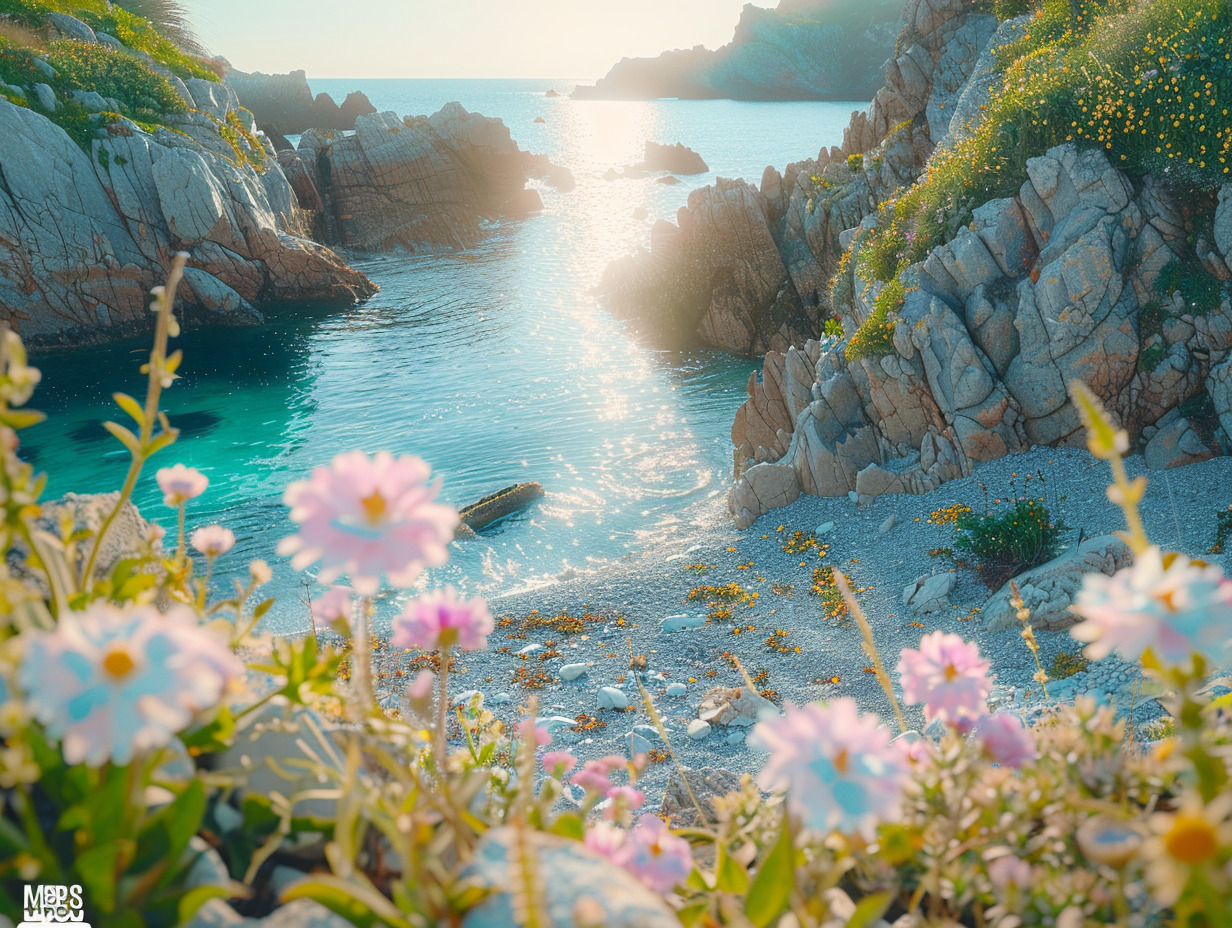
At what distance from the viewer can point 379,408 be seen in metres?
23.9

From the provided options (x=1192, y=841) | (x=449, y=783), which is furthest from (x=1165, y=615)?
(x=449, y=783)

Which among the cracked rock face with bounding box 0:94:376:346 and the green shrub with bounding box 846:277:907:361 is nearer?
the green shrub with bounding box 846:277:907:361

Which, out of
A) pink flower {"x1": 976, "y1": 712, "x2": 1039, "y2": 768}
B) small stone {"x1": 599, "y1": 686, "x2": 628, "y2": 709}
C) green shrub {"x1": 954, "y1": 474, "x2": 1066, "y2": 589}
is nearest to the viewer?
pink flower {"x1": 976, "y1": 712, "x2": 1039, "y2": 768}

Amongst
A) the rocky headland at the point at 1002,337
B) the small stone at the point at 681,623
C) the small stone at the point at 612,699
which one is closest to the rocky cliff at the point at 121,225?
the rocky headland at the point at 1002,337

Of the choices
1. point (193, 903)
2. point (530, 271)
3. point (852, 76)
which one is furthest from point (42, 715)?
point (852, 76)

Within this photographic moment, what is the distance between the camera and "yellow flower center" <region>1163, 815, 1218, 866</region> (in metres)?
0.78

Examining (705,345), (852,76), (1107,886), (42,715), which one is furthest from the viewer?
(852,76)

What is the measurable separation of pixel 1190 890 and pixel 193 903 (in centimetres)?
162

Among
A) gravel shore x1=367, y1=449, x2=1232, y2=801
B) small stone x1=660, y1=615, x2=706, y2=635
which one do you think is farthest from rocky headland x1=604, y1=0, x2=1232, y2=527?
small stone x1=660, y1=615, x2=706, y2=635

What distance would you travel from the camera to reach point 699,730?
28.8 ft

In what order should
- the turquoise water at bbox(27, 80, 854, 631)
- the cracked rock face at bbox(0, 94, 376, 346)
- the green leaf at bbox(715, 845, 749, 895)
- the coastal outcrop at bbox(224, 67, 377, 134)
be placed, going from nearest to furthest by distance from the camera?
the green leaf at bbox(715, 845, 749, 895)
the turquoise water at bbox(27, 80, 854, 631)
the cracked rock face at bbox(0, 94, 376, 346)
the coastal outcrop at bbox(224, 67, 377, 134)

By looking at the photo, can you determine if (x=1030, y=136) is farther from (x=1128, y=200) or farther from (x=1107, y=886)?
(x=1107, y=886)

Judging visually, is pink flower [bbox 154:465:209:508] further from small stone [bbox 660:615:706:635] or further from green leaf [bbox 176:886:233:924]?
small stone [bbox 660:615:706:635]

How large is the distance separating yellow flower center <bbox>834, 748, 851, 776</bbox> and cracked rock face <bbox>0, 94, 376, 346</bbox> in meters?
34.2
